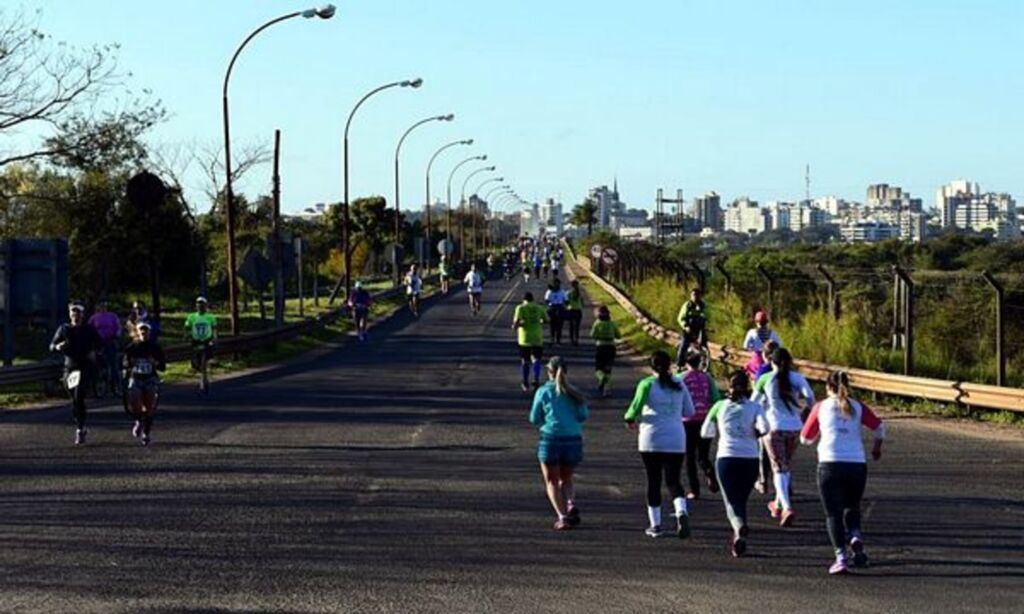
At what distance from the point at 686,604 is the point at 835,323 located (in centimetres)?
1910

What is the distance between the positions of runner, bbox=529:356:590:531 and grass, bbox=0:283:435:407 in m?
14.1

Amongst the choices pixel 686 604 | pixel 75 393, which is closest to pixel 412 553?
pixel 686 604

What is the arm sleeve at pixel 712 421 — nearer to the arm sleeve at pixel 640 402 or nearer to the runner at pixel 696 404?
the arm sleeve at pixel 640 402

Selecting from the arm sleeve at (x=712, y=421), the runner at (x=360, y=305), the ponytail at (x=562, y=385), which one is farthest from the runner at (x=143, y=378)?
the runner at (x=360, y=305)

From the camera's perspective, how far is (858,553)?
986cm

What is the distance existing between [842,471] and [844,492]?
155 mm

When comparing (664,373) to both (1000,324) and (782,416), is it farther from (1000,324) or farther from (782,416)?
(1000,324)

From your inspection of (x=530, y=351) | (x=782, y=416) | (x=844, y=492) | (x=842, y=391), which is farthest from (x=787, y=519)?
(x=530, y=351)

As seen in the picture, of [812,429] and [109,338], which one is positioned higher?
[109,338]

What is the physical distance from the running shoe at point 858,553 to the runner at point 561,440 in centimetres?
247

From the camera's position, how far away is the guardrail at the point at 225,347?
2273cm

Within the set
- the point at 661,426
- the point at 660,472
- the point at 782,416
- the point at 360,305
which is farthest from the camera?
the point at 360,305

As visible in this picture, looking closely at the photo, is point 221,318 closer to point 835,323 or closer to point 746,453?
point 835,323

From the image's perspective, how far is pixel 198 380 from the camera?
89.1 feet
